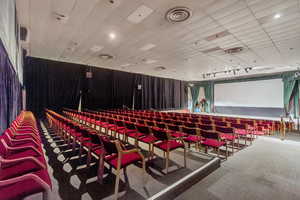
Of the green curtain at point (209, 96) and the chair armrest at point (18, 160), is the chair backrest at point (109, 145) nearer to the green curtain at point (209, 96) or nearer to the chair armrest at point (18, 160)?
the chair armrest at point (18, 160)

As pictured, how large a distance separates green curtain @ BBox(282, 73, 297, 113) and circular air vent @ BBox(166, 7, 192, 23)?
11473 millimetres

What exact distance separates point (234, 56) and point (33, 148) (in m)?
8.44

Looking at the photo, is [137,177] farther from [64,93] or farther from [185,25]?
→ [64,93]

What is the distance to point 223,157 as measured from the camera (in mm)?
3369

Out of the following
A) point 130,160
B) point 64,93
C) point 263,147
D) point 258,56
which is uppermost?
point 258,56

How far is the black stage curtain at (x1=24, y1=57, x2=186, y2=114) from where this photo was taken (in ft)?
26.2

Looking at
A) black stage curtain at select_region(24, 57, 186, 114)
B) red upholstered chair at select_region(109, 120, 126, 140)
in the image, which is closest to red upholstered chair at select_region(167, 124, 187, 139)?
red upholstered chair at select_region(109, 120, 126, 140)

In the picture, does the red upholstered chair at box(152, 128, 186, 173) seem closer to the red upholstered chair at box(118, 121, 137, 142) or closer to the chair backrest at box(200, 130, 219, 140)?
the chair backrest at box(200, 130, 219, 140)

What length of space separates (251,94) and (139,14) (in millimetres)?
12994

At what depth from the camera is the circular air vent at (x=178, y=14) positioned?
3.41 m

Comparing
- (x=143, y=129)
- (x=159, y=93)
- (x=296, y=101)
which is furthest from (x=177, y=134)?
(x=296, y=101)

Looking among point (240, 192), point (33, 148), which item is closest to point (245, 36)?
point (240, 192)

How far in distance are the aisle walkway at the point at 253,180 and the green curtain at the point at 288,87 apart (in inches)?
366

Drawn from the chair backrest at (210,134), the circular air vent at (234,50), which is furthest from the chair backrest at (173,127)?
the circular air vent at (234,50)
